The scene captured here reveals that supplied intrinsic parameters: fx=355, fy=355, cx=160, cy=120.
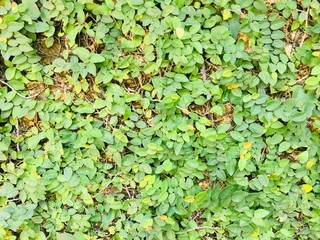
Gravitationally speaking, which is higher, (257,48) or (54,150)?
(257,48)

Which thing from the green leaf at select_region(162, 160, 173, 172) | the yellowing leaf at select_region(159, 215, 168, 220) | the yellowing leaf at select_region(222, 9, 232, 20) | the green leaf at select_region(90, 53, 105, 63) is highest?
the yellowing leaf at select_region(222, 9, 232, 20)

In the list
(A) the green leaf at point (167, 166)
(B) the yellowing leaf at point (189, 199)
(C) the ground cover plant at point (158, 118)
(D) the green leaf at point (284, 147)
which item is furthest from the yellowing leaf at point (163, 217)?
(D) the green leaf at point (284, 147)

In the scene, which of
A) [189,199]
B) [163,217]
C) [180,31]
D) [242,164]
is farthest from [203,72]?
[163,217]

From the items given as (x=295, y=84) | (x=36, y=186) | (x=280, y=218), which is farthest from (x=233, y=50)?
(x=36, y=186)

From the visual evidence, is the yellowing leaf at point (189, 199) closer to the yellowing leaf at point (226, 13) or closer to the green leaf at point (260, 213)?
the green leaf at point (260, 213)

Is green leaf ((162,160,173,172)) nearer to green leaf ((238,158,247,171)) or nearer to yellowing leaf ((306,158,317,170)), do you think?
green leaf ((238,158,247,171))

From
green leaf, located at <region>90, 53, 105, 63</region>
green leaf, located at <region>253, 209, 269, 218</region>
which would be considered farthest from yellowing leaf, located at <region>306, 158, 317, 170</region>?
green leaf, located at <region>90, 53, 105, 63</region>

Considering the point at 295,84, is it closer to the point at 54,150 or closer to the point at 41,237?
the point at 54,150

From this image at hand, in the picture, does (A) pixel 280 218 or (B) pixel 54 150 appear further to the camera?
(A) pixel 280 218

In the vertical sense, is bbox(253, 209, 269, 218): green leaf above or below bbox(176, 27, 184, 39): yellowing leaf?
below
